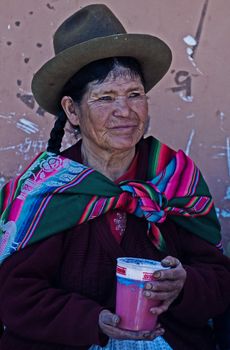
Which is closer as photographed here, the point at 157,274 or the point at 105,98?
the point at 157,274

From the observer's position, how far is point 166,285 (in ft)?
8.70

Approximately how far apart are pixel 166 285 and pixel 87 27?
1.15 metres

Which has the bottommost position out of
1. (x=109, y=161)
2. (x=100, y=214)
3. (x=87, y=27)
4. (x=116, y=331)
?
(x=116, y=331)

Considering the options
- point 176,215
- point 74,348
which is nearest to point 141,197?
point 176,215

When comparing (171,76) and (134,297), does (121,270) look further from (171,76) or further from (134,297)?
(171,76)

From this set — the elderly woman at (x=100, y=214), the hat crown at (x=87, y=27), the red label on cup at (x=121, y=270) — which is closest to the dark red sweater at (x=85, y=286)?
the elderly woman at (x=100, y=214)

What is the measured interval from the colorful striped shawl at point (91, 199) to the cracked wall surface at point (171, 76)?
0.69 m

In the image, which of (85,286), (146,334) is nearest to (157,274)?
(146,334)

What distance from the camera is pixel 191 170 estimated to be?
326 cm

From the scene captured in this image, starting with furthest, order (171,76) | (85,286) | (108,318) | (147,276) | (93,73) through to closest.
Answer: (171,76)
(93,73)
(85,286)
(108,318)
(147,276)

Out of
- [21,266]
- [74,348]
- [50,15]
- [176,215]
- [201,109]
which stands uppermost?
[50,15]

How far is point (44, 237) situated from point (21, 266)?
0.50 feet

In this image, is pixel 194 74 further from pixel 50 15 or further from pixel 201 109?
pixel 50 15

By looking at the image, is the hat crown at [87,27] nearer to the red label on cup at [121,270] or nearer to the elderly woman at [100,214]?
the elderly woman at [100,214]
